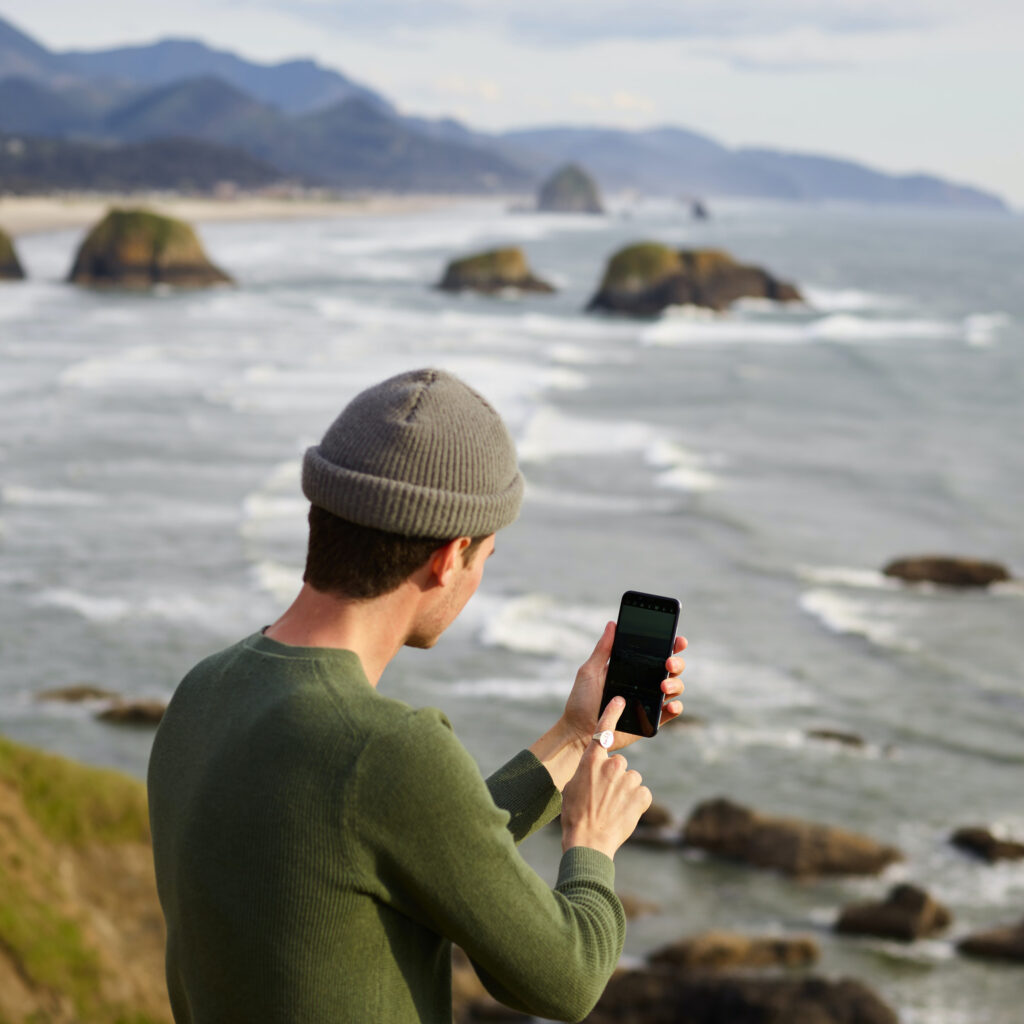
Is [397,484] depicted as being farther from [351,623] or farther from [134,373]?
[134,373]

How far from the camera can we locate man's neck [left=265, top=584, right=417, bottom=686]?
6.75ft

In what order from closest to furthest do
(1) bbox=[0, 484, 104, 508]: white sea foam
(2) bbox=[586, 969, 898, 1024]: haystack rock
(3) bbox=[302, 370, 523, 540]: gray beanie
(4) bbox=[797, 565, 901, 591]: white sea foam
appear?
(3) bbox=[302, 370, 523, 540]: gray beanie < (2) bbox=[586, 969, 898, 1024]: haystack rock < (4) bbox=[797, 565, 901, 591]: white sea foam < (1) bbox=[0, 484, 104, 508]: white sea foam

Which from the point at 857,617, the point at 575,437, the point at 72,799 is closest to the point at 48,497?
the point at 575,437

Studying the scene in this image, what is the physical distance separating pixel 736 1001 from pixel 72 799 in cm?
489

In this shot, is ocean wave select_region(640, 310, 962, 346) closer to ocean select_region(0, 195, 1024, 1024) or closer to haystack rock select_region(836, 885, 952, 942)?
ocean select_region(0, 195, 1024, 1024)

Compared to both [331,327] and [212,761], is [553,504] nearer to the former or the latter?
[212,761]

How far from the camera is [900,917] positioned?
11.4 metres

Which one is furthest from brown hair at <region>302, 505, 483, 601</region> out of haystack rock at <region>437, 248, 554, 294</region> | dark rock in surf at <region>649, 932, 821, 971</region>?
haystack rock at <region>437, 248, 554, 294</region>

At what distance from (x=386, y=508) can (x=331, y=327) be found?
5384 centimetres

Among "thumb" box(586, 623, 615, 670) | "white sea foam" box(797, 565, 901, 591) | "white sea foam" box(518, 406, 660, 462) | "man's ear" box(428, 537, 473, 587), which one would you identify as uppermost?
"man's ear" box(428, 537, 473, 587)

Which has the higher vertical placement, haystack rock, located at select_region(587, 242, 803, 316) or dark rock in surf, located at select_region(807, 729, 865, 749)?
haystack rock, located at select_region(587, 242, 803, 316)

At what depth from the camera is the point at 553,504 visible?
86.3ft

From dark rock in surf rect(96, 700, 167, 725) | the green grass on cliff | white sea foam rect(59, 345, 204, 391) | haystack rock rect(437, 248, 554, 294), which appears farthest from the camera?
haystack rock rect(437, 248, 554, 294)

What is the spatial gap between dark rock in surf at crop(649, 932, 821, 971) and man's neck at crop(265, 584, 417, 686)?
9.13 meters
